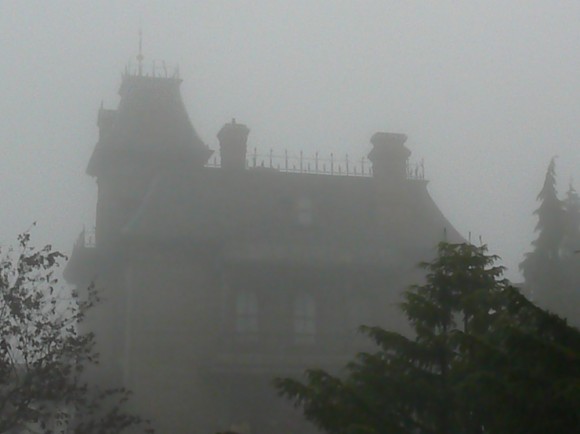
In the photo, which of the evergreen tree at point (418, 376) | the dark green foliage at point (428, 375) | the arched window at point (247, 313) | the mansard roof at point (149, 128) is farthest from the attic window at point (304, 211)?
the evergreen tree at point (418, 376)

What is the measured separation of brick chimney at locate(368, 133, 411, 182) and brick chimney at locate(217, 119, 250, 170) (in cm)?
561

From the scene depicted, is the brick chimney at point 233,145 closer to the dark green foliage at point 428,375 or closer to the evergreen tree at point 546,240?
the evergreen tree at point 546,240

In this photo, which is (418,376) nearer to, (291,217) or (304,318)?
(304,318)

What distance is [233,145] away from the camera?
38.9 m

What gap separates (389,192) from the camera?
4078 cm

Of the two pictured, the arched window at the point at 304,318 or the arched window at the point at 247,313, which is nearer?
the arched window at the point at 247,313

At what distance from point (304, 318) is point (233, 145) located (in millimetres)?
7611

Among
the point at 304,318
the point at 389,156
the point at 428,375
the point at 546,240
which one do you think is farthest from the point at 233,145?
the point at 428,375

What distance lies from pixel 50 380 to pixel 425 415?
7883mm

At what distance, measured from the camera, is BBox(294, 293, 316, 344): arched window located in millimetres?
36656

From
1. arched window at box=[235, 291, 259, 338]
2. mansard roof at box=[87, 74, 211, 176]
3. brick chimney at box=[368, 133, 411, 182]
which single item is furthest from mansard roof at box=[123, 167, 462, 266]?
mansard roof at box=[87, 74, 211, 176]

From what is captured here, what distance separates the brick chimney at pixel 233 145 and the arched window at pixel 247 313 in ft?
18.9

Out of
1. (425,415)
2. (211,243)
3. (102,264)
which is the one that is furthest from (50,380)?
(102,264)

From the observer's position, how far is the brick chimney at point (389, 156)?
4034 cm
